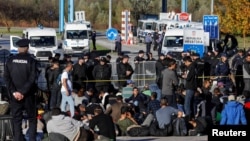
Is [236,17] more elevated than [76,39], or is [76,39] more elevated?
[236,17]

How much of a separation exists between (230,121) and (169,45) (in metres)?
25.4

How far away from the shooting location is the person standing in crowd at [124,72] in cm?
2625

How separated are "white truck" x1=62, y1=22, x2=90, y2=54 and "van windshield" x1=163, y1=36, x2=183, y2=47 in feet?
38.6

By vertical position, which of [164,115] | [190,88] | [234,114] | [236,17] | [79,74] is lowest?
[164,115]

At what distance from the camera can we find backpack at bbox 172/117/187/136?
19500 mm

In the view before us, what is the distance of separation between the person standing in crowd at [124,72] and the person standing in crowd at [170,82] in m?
5.12

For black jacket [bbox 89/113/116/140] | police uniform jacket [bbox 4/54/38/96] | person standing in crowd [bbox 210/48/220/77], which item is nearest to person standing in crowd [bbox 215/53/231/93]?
person standing in crowd [bbox 210/48/220/77]

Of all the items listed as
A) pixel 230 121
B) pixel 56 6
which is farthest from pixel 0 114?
pixel 56 6

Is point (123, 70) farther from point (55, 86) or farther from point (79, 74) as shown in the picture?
point (55, 86)

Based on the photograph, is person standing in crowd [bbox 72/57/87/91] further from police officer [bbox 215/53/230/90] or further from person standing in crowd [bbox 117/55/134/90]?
police officer [bbox 215/53/230/90]

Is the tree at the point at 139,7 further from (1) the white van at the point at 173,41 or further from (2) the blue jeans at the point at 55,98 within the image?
(2) the blue jeans at the point at 55,98

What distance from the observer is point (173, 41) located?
43.1 m

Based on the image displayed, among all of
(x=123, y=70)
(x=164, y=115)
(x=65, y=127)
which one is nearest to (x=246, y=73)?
(x=123, y=70)

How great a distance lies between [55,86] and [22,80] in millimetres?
9408
